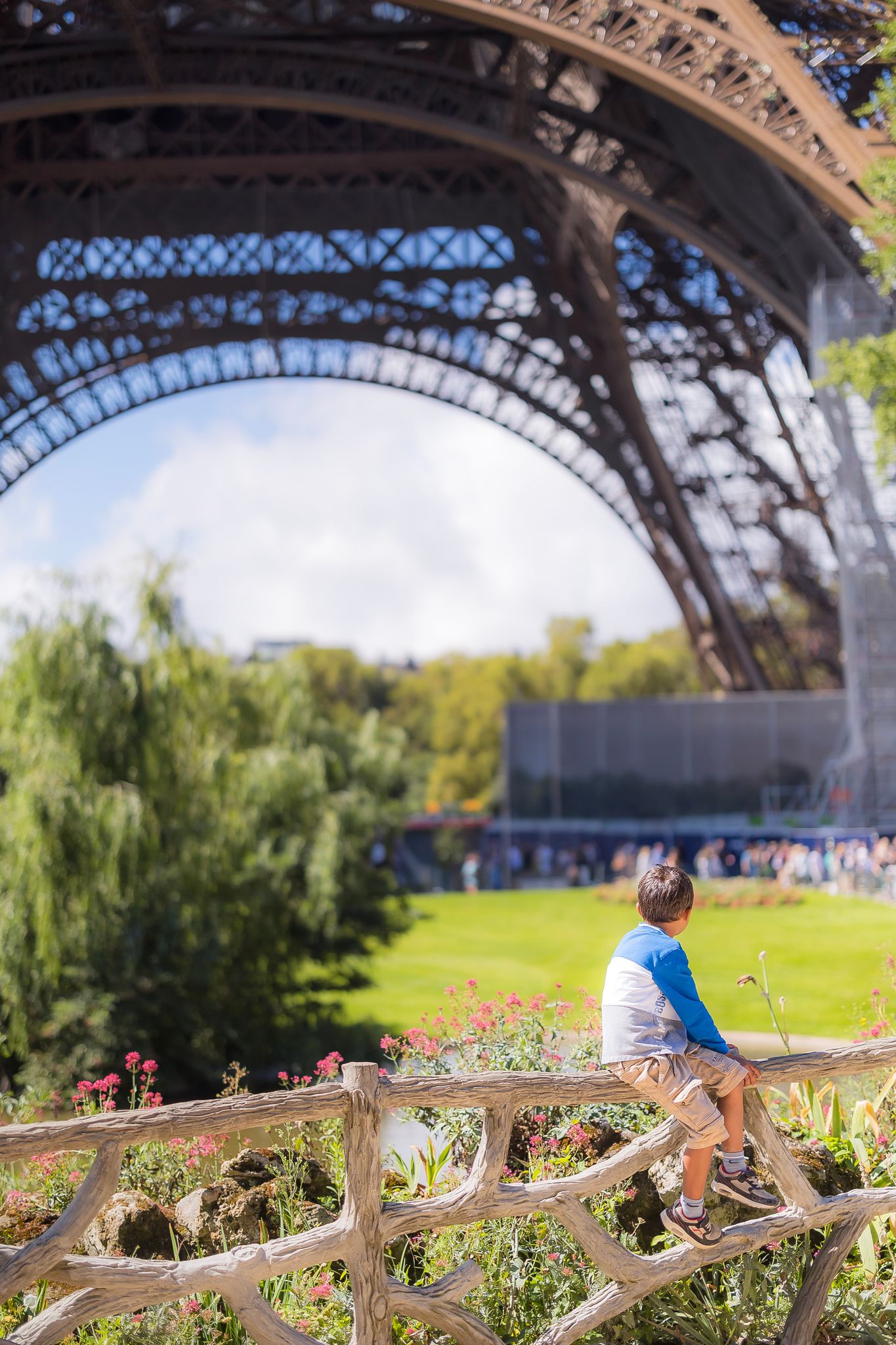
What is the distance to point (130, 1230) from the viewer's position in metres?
3.97

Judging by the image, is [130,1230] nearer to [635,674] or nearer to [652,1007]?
[652,1007]

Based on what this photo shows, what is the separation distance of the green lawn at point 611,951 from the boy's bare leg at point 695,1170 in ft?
21.2

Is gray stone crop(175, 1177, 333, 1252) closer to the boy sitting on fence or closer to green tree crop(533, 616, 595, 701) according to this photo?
the boy sitting on fence

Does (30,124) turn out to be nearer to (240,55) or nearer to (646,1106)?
(240,55)

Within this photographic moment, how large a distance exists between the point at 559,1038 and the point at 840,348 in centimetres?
620

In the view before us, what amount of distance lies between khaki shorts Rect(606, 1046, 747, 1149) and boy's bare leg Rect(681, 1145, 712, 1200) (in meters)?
0.03

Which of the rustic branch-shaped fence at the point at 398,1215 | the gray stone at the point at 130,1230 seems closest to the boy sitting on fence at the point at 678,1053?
the rustic branch-shaped fence at the point at 398,1215

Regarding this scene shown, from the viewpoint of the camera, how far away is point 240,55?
16500mm

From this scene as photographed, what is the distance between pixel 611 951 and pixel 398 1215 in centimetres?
1530

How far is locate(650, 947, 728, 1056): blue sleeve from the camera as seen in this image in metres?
3.39

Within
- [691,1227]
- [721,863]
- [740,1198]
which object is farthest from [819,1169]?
[721,863]

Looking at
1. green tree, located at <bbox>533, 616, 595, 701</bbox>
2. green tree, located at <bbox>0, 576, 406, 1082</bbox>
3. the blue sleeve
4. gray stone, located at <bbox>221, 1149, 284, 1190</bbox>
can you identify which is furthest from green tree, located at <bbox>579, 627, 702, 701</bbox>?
the blue sleeve

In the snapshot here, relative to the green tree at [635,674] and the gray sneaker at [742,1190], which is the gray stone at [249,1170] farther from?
the green tree at [635,674]

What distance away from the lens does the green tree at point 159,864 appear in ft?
39.0
